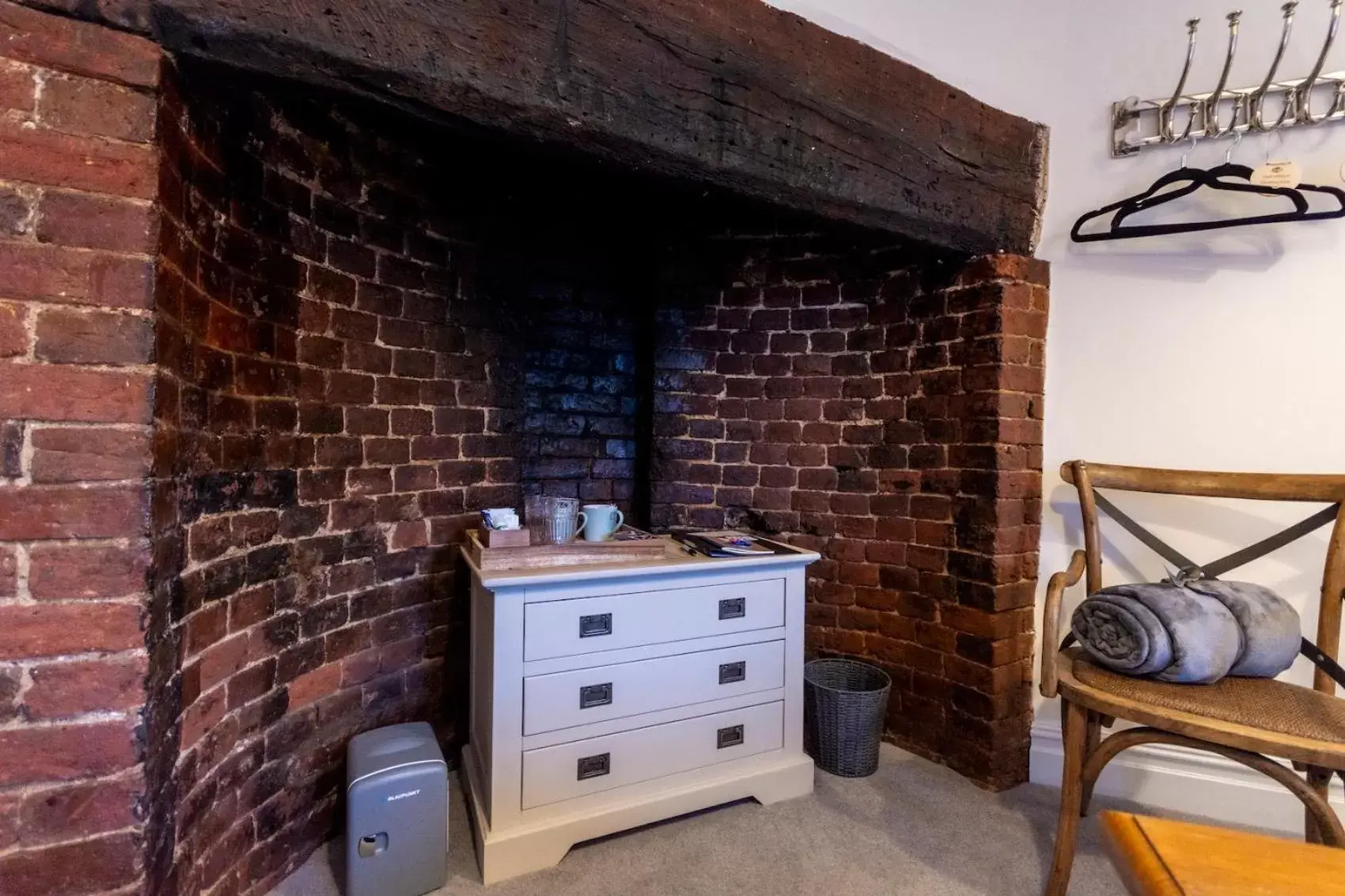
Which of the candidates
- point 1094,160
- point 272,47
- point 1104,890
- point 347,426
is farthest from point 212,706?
point 1094,160

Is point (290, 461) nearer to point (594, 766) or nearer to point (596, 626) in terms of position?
point (596, 626)

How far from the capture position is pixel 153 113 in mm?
1065

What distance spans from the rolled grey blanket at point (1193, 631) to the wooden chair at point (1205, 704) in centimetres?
4

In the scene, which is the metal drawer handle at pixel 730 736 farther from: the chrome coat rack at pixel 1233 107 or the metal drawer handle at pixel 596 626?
the chrome coat rack at pixel 1233 107

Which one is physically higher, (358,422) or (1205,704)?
(358,422)

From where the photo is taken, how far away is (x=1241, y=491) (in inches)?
69.1

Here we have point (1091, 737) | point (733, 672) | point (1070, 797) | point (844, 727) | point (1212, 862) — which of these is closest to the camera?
point (1212, 862)

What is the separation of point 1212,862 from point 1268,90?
2.19m

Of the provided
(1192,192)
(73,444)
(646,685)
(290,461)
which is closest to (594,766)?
(646,685)

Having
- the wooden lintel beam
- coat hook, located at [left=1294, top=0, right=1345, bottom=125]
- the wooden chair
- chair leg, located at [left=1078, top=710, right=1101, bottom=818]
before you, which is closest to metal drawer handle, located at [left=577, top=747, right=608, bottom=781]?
the wooden chair

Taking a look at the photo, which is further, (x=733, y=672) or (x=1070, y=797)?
(x=733, y=672)

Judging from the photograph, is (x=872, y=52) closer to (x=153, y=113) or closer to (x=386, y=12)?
(x=386, y=12)

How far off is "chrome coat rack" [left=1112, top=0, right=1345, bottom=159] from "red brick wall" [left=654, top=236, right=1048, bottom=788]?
1.68 feet

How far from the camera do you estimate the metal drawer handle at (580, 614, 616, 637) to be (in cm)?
176
